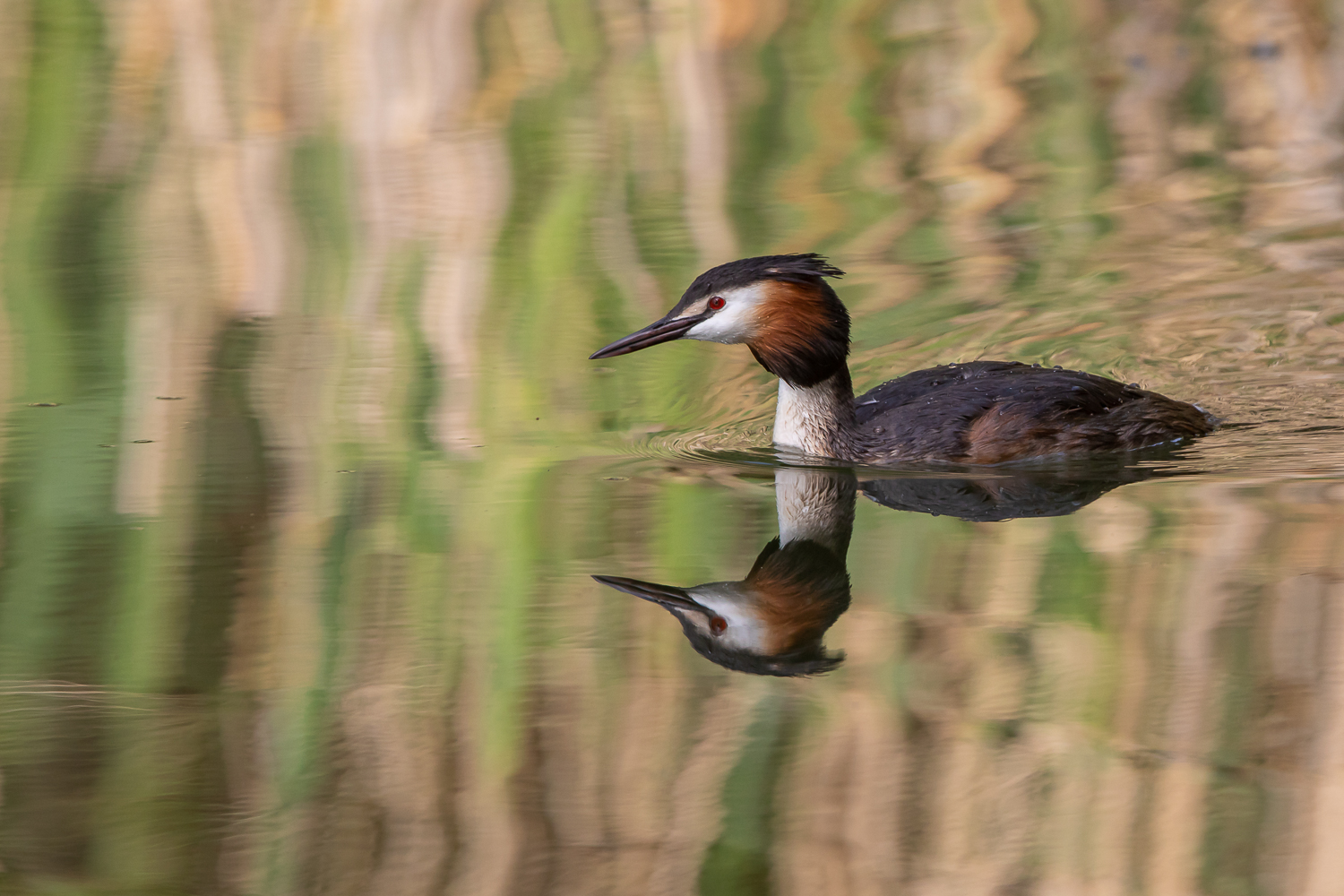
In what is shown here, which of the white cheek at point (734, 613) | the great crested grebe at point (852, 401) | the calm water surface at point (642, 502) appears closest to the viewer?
the calm water surface at point (642, 502)

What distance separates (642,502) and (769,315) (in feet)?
3.58

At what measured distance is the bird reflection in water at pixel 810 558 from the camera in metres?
4.55

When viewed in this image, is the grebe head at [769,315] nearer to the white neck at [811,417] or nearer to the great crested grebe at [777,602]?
Result: the white neck at [811,417]

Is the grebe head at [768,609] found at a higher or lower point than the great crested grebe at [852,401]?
lower

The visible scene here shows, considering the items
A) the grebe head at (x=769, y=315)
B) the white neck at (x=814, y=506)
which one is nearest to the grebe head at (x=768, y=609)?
the white neck at (x=814, y=506)

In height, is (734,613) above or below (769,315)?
below

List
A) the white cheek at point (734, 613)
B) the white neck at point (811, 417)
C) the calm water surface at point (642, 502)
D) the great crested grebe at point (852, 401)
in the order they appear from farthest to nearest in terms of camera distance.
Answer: the white neck at point (811, 417) < the great crested grebe at point (852, 401) < the white cheek at point (734, 613) < the calm water surface at point (642, 502)

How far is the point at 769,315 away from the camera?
657cm

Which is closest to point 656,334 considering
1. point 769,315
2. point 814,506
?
point 769,315

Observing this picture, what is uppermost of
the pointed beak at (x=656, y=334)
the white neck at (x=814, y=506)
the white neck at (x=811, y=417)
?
the pointed beak at (x=656, y=334)

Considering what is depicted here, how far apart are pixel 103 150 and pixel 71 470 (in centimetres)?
624

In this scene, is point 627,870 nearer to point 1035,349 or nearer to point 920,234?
point 1035,349

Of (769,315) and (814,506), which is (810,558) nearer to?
(814,506)

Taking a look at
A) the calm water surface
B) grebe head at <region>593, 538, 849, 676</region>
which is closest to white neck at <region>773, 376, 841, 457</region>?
the calm water surface
